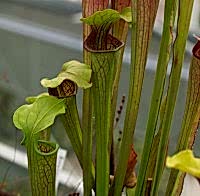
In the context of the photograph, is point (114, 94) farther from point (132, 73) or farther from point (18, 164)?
point (18, 164)

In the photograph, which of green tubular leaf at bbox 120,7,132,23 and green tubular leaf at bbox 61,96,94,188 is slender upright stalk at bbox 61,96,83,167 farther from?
green tubular leaf at bbox 120,7,132,23

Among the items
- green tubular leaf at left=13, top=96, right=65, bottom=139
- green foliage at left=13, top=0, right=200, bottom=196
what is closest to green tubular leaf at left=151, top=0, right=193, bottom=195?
green foliage at left=13, top=0, right=200, bottom=196

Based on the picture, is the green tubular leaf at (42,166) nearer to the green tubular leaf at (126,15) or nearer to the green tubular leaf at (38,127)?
the green tubular leaf at (38,127)

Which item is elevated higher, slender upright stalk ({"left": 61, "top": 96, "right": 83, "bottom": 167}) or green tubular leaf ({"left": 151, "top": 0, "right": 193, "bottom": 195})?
green tubular leaf ({"left": 151, "top": 0, "right": 193, "bottom": 195})

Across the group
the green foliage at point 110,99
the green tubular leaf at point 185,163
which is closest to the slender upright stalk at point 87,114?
the green foliage at point 110,99

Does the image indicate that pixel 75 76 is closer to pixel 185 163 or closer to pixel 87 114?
pixel 87 114

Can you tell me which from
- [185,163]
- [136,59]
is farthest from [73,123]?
[185,163]

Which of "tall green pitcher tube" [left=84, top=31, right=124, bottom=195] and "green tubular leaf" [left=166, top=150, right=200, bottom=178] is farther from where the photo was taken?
"tall green pitcher tube" [left=84, top=31, right=124, bottom=195]
